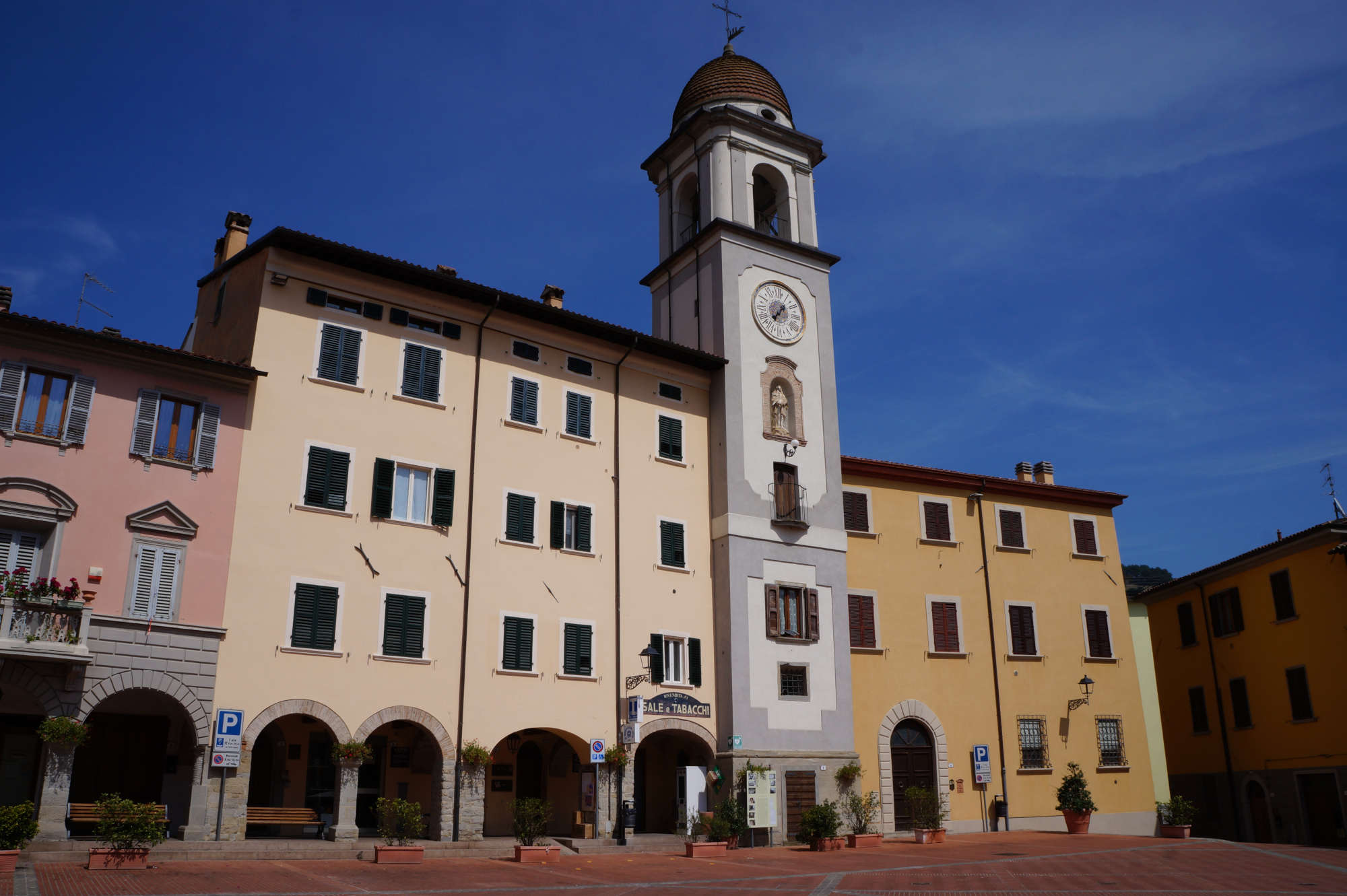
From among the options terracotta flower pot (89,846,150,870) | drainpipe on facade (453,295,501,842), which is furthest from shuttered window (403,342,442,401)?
terracotta flower pot (89,846,150,870)

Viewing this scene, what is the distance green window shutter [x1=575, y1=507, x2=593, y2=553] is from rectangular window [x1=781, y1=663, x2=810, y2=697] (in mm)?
7117

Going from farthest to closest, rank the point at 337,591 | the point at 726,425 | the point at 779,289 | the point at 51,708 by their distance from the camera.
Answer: the point at 779,289
the point at 726,425
the point at 337,591
the point at 51,708

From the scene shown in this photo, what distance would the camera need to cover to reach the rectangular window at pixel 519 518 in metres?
29.0

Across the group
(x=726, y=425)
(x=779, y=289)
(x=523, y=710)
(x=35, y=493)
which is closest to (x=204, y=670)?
(x=35, y=493)

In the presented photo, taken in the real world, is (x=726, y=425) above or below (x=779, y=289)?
below

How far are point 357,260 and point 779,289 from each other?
14410 mm

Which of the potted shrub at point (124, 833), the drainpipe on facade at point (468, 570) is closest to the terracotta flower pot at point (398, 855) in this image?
the drainpipe on facade at point (468, 570)

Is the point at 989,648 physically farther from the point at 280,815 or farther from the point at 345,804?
the point at 280,815

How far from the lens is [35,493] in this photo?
2256cm

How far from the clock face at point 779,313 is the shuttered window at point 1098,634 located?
1540 cm

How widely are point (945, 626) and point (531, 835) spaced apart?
1765 centimetres

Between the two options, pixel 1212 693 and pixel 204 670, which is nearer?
pixel 204 670

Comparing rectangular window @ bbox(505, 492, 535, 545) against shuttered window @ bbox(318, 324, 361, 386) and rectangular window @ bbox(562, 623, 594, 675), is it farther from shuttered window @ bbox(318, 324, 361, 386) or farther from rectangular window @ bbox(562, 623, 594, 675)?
shuttered window @ bbox(318, 324, 361, 386)

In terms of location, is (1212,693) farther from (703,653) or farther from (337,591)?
(337,591)
